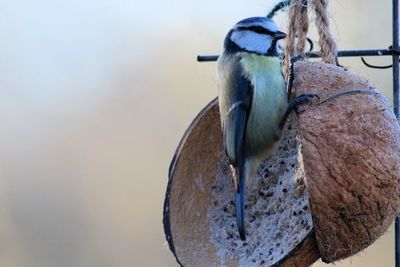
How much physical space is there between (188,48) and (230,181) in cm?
119

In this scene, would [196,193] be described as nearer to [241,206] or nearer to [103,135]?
[241,206]

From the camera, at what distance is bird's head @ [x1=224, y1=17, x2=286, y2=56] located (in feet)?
4.70

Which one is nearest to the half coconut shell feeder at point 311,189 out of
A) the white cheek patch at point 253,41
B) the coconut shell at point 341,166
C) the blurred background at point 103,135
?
the coconut shell at point 341,166

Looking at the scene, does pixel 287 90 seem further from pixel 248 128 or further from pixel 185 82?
pixel 185 82

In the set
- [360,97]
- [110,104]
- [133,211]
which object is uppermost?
[360,97]

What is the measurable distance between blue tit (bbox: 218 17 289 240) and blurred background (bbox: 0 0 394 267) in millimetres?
1038

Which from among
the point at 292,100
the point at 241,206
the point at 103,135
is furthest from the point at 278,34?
the point at 103,135

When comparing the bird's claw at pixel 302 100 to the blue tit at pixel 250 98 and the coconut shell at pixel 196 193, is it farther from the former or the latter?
the coconut shell at pixel 196 193

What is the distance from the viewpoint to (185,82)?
269 centimetres

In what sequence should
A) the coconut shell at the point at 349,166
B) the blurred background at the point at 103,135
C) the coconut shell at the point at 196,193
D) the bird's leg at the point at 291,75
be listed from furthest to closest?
1. the blurred background at the point at 103,135
2. the coconut shell at the point at 196,193
3. the bird's leg at the point at 291,75
4. the coconut shell at the point at 349,166

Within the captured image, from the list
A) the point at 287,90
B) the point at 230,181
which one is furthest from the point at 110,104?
the point at 287,90

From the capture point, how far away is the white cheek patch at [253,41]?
145 centimetres

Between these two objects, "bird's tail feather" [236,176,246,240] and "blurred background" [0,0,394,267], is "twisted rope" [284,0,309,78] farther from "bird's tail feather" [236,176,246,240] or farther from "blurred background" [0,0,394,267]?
"blurred background" [0,0,394,267]

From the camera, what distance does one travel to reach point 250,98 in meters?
1.44
